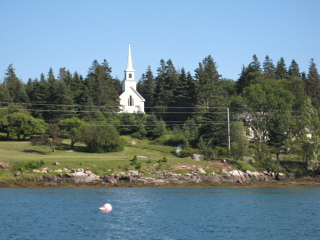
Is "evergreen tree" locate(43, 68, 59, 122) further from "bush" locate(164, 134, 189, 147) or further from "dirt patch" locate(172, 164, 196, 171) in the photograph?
"dirt patch" locate(172, 164, 196, 171)

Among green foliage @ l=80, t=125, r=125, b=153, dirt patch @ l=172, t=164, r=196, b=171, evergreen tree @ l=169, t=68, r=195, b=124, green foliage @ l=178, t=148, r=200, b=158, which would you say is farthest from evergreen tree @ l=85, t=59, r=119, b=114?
dirt patch @ l=172, t=164, r=196, b=171

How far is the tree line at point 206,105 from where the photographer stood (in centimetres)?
6694

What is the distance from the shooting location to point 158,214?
3206cm

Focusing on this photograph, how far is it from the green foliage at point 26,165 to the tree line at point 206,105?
980 inches

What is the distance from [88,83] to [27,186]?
189ft

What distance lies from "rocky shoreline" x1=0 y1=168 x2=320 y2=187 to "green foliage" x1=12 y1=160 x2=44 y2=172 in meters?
1.00

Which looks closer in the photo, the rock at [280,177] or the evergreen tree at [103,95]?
the rock at [280,177]

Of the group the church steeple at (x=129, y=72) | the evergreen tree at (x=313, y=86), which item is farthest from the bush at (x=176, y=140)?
the evergreen tree at (x=313, y=86)

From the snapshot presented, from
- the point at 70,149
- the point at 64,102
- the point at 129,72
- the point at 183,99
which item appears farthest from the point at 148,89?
the point at 70,149

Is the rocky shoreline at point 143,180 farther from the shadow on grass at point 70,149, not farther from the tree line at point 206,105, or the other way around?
the shadow on grass at point 70,149

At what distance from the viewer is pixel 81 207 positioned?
114ft

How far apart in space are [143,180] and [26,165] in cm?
1340

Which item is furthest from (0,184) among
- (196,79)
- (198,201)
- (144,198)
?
(196,79)

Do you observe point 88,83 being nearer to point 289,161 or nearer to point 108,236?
point 289,161
